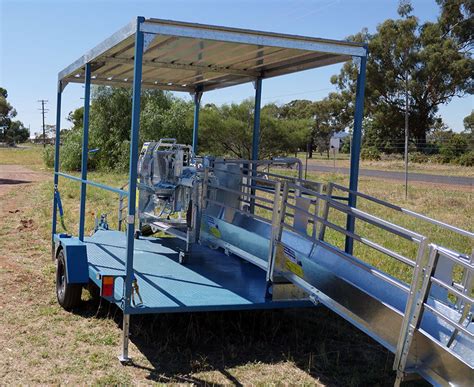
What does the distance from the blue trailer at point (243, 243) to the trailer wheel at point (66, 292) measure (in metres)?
0.01

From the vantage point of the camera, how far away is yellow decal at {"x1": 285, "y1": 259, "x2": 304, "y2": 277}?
468cm

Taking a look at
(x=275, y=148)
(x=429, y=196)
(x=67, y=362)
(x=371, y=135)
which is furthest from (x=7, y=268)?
(x=371, y=135)

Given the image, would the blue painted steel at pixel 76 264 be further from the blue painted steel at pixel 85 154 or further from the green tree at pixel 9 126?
the green tree at pixel 9 126

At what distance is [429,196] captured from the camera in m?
19.4

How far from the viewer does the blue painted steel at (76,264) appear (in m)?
5.88

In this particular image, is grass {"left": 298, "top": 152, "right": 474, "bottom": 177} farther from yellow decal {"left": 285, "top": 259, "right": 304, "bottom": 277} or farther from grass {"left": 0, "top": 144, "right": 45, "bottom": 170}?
yellow decal {"left": 285, "top": 259, "right": 304, "bottom": 277}

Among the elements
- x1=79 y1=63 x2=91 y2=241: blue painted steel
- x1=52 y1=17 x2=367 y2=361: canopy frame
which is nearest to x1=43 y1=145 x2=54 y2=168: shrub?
x1=52 y1=17 x2=367 y2=361: canopy frame

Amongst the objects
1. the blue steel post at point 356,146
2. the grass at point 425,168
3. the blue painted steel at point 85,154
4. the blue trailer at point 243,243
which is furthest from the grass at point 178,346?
the grass at point 425,168

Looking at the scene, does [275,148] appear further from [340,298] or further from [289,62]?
[340,298]

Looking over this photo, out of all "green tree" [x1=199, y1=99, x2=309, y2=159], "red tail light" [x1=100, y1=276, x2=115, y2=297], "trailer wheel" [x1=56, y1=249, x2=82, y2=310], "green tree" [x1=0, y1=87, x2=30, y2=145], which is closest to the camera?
"red tail light" [x1=100, y1=276, x2=115, y2=297]

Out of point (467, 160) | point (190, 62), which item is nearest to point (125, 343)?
point (190, 62)

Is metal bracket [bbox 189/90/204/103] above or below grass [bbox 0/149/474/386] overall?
above

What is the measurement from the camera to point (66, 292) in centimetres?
604

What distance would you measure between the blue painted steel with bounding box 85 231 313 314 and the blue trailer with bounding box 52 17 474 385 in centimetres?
2
